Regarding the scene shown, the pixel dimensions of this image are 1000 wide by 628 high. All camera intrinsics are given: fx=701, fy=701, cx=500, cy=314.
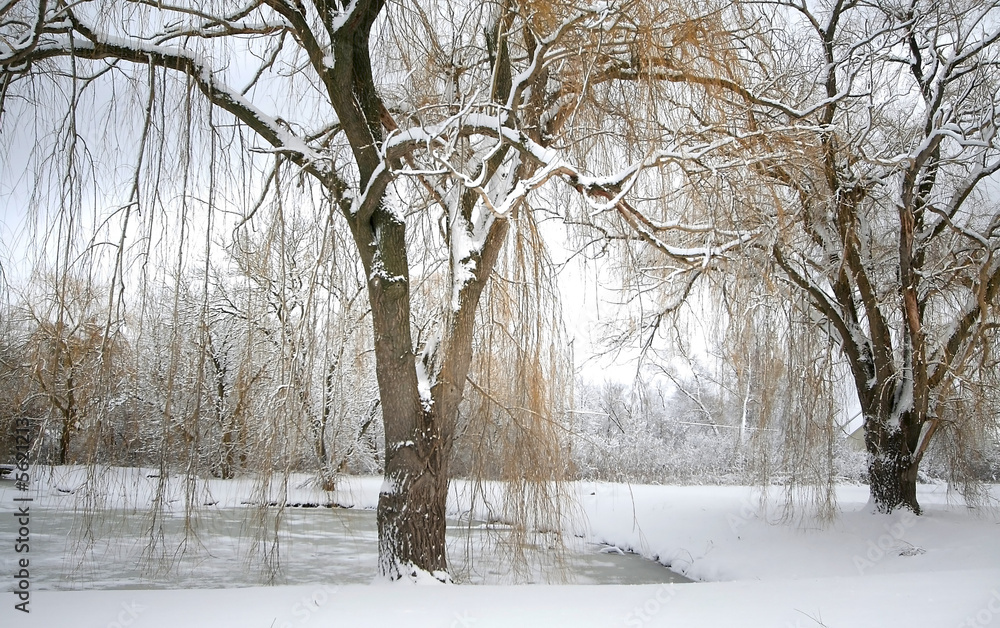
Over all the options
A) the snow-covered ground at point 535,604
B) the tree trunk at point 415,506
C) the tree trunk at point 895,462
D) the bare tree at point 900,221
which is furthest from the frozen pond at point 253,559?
the bare tree at point 900,221

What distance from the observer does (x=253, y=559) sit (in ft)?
19.9

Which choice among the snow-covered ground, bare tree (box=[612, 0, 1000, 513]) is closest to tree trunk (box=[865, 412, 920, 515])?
bare tree (box=[612, 0, 1000, 513])

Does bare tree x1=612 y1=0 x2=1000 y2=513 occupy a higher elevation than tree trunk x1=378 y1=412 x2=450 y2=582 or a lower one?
higher

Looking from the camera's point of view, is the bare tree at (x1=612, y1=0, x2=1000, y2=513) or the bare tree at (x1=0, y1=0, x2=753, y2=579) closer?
the bare tree at (x1=0, y1=0, x2=753, y2=579)

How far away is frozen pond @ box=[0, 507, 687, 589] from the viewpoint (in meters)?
4.12

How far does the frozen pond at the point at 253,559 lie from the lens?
412cm

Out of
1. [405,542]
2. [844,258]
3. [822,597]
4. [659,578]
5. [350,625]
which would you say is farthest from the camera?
[659,578]

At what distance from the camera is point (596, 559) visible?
6.97m

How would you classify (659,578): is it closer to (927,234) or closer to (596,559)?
(596,559)

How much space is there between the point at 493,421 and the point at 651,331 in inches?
138

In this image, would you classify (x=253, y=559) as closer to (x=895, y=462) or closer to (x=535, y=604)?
(x=535, y=604)

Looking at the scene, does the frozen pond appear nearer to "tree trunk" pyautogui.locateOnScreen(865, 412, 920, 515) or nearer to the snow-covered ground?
the snow-covered ground

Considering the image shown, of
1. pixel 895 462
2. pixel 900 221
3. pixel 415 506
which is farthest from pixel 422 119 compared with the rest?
pixel 895 462

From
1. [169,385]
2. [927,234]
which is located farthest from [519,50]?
[927,234]
